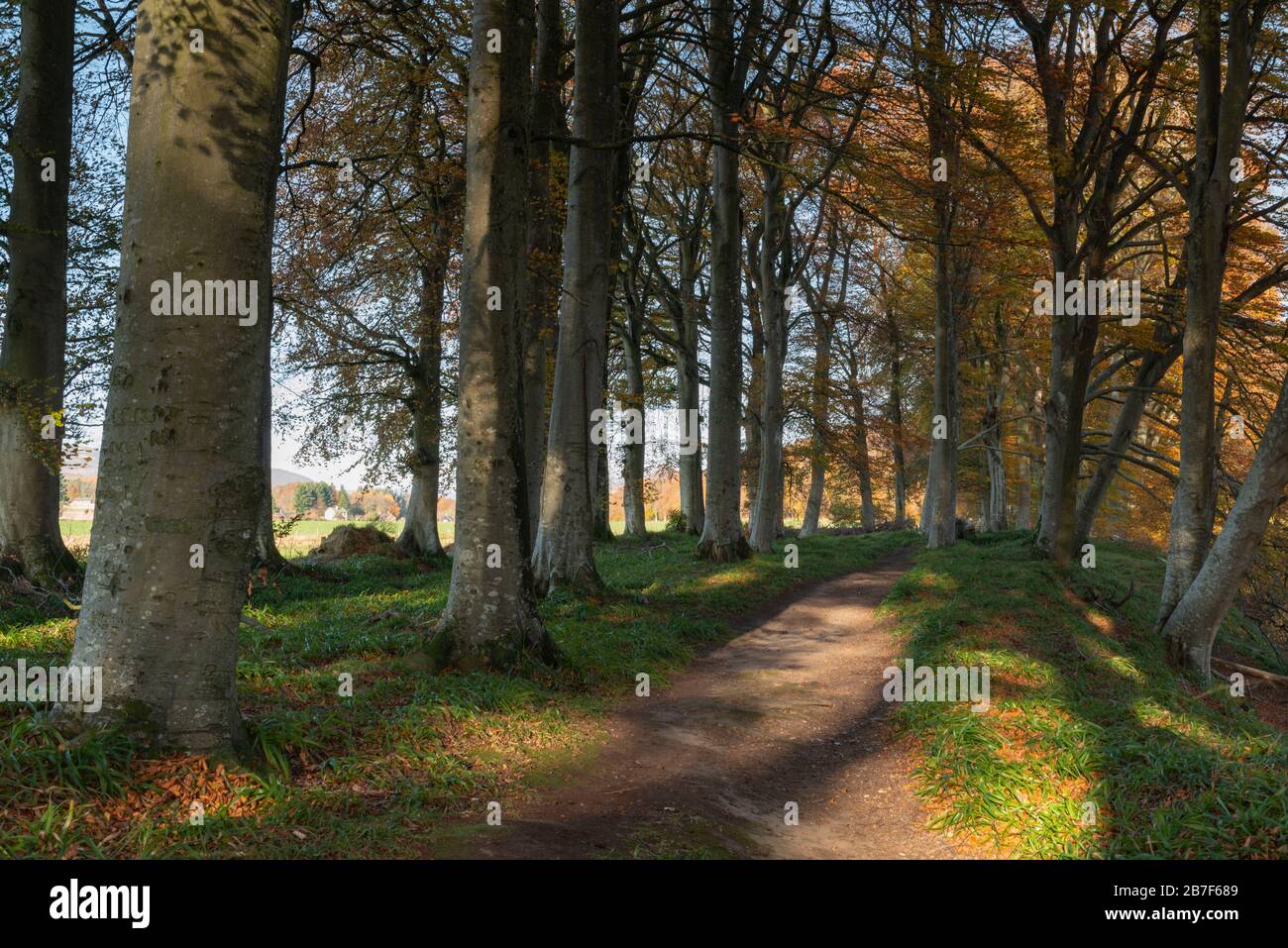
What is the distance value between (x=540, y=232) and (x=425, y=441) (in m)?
6.82

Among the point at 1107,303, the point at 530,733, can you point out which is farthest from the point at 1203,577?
the point at 530,733

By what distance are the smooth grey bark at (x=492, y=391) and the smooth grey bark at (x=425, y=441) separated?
11.0 m

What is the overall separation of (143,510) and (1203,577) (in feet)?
39.1

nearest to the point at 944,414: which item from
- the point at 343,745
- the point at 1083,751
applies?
the point at 1083,751

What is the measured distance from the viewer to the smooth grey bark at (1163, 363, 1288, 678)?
31.6 feet

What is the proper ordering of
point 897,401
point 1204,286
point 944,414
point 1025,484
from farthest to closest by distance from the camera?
point 1025,484, point 897,401, point 944,414, point 1204,286

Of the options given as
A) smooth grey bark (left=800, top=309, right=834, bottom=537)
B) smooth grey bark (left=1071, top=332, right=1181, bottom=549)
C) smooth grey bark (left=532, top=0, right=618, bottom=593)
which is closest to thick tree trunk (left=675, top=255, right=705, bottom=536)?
smooth grey bark (left=800, top=309, right=834, bottom=537)

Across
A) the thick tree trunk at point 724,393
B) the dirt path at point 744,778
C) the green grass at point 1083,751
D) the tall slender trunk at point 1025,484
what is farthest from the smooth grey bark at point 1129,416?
the tall slender trunk at point 1025,484

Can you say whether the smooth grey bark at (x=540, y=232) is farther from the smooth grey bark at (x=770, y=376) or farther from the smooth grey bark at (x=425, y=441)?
the smooth grey bark at (x=770, y=376)

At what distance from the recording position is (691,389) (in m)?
24.9

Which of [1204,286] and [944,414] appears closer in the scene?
[1204,286]

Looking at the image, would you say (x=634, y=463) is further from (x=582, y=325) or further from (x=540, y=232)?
(x=582, y=325)

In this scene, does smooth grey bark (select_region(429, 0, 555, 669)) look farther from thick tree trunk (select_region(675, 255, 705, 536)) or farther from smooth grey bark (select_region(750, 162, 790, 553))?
thick tree trunk (select_region(675, 255, 705, 536))

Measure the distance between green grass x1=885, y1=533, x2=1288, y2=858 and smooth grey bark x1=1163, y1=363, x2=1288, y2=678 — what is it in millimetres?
414
